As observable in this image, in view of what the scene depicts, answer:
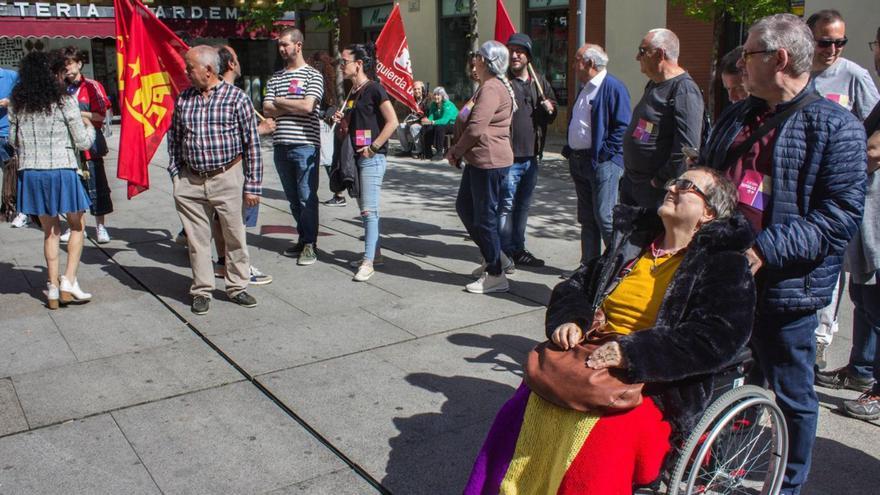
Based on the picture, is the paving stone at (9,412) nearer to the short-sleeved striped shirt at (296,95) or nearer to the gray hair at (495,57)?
the short-sleeved striped shirt at (296,95)

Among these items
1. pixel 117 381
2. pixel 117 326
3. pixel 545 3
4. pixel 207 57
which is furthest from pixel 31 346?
pixel 545 3

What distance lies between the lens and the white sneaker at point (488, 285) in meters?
6.26

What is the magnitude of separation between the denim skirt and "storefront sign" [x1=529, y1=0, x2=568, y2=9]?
45.7ft

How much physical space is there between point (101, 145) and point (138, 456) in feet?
15.3

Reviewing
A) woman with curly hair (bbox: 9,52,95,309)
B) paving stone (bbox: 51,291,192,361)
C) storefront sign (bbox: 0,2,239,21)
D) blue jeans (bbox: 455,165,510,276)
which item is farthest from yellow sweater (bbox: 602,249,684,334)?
storefront sign (bbox: 0,2,239,21)

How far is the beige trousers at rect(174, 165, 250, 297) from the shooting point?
5.73m

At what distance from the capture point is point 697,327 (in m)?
2.83

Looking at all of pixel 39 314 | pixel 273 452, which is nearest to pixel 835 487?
pixel 273 452

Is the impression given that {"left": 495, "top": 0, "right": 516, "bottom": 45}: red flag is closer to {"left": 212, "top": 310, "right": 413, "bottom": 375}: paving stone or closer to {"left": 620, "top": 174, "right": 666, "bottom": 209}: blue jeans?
{"left": 620, "top": 174, "right": 666, "bottom": 209}: blue jeans

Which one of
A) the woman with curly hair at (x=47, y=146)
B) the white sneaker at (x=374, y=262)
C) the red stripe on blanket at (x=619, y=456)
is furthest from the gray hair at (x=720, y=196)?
the woman with curly hair at (x=47, y=146)

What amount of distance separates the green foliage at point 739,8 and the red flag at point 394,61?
4947mm

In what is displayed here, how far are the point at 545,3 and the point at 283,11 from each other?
5765mm

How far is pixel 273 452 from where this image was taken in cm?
381

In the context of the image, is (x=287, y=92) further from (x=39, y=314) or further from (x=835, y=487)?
(x=835, y=487)
